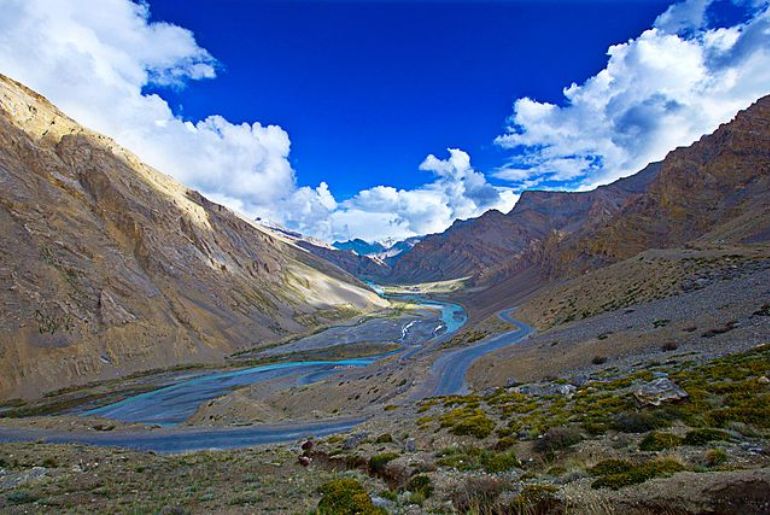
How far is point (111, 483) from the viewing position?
45.5 feet

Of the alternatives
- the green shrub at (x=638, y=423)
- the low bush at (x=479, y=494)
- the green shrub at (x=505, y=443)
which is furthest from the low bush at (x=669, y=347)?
the low bush at (x=479, y=494)

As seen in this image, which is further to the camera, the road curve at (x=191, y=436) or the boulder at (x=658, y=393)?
the road curve at (x=191, y=436)

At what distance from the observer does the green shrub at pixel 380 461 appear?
13617 millimetres

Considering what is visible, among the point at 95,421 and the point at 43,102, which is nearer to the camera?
the point at 95,421

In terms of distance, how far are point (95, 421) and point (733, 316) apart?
2171 inches

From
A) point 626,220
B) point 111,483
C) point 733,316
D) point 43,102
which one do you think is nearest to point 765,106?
point 626,220

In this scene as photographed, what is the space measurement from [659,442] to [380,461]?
8541mm

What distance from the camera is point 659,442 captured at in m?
9.91

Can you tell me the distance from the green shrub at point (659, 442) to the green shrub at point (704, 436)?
0.23 meters

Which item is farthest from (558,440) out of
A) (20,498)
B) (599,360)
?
(599,360)

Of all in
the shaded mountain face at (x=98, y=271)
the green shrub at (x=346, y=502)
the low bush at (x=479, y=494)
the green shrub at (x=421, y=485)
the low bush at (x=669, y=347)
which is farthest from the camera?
the shaded mountain face at (x=98, y=271)

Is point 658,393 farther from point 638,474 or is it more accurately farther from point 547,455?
point 638,474

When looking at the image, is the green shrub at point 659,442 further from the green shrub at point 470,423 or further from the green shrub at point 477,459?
the green shrub at point 470,423

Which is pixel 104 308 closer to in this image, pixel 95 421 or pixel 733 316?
pixel 95 421
